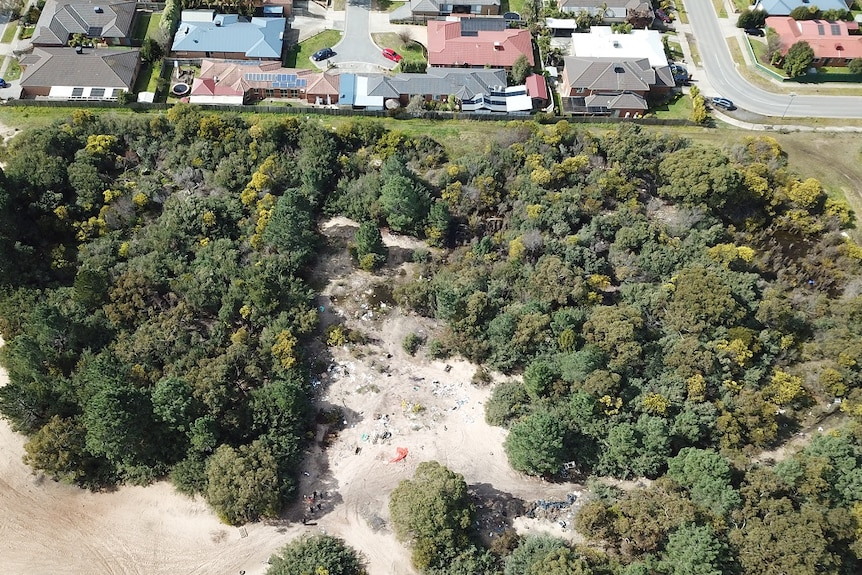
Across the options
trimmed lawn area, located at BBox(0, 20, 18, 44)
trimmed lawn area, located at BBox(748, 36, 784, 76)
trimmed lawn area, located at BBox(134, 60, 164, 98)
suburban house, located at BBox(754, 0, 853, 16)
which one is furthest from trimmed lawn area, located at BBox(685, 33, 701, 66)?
trimmed lawn area, located at BBox(0, 20, 18, 44)

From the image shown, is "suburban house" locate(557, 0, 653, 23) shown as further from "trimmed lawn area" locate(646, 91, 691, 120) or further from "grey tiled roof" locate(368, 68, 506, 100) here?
"grey tiled roof" locate(368, 68, 506, 100)

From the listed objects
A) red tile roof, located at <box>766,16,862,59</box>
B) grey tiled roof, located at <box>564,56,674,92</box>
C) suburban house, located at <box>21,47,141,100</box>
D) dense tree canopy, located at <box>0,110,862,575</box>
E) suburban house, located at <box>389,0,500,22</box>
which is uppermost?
suburban house, located at <box>389,0,500,22</box>

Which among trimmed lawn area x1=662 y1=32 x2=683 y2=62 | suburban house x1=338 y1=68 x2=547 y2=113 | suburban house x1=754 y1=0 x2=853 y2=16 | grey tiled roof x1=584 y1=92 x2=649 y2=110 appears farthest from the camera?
suburban house x1=754 y1=0 x2=853 y2=16

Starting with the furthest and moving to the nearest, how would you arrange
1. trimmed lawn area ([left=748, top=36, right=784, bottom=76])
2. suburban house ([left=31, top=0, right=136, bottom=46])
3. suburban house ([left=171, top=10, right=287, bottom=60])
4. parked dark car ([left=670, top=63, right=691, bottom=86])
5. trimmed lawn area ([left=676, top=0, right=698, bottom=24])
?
trimmed lawn area ([left=676, top=0, right=698, bottom=24]), trimmed lawn area ([left=748, top=36, right=784, bottom=76]), parked dark car ([left=670, top=63, right=691, bottom=86]), suburban house ([left=171, top=10, right=287, bottom=60]), suburban house ([left=31, top=0, right=136, bottom=46])

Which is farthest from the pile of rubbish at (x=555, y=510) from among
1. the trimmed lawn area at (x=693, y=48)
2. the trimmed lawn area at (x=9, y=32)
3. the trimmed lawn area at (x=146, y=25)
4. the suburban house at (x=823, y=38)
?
the trimmed lawn area at (x=9, y=32)

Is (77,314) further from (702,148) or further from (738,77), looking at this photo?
(738,77)

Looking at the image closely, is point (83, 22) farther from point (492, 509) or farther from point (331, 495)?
point (492, 509)

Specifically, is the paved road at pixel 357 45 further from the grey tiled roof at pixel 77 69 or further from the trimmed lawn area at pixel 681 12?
the trimmed lawn area at pixel 681 12
